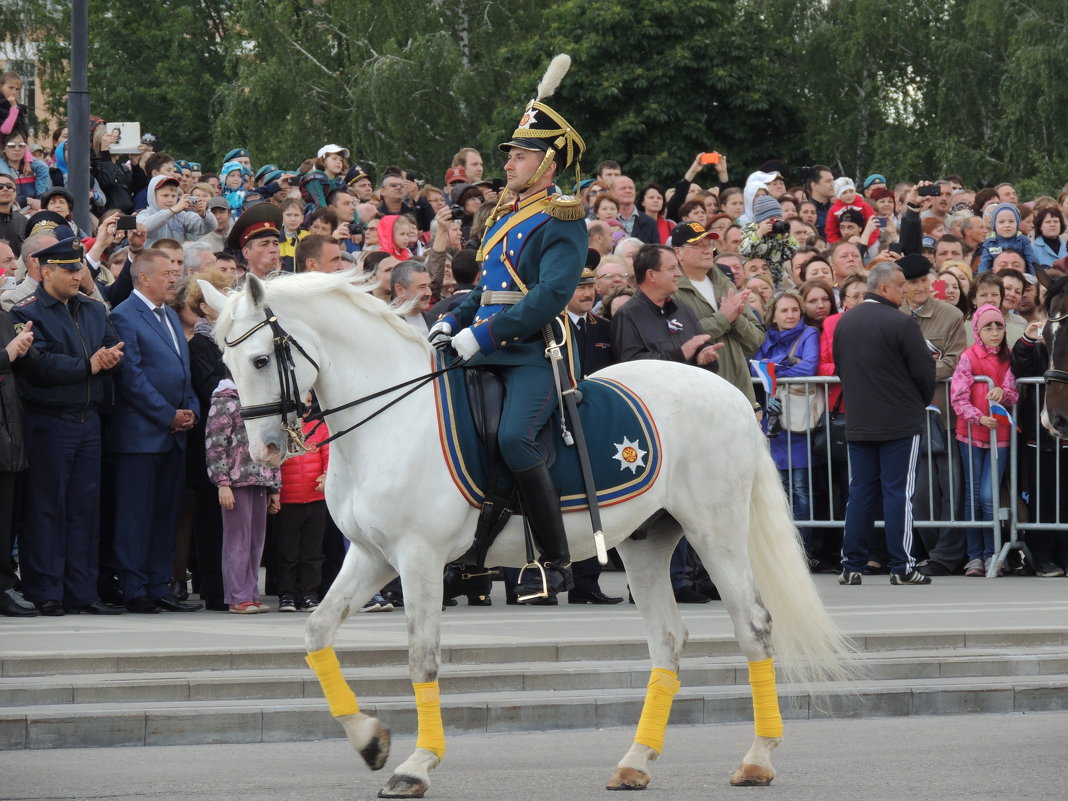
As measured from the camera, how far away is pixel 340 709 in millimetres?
8109

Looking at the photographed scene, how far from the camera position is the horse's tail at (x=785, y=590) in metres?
8.88

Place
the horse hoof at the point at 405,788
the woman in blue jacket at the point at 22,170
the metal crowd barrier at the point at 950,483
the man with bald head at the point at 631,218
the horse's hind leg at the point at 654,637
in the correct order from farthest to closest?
1. the man with bald head at the point at 631,218
2. the woman in blue jacket at the point at 22,170
3. the metal crowd barrier at the point at 950,483
4. the horse's hind leg at the point at 654,637
5. the horse hoof at the point at 405,788

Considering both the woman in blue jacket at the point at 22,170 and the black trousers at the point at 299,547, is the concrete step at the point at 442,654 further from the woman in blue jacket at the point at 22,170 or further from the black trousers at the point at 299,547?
the woman in blue jacket at the point at 22,170

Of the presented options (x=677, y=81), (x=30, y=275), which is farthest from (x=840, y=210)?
(x=677, y=81)

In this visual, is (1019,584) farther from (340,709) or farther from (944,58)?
(944,58)

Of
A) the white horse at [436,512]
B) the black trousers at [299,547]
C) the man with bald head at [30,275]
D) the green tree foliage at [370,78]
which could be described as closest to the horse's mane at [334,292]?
the white horse at [436,512]

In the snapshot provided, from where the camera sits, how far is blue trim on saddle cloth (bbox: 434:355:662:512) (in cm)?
820

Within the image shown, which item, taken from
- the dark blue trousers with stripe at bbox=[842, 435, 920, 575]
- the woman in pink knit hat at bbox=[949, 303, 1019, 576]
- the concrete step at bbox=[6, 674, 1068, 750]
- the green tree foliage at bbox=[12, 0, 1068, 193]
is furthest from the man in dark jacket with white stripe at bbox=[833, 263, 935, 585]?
the green tree foliage at bbox=[12, 0, 1068, 193]

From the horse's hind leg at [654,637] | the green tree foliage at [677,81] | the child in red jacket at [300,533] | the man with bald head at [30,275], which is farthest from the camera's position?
the green tree foliage at [677,81]

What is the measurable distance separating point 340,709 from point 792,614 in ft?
7.53

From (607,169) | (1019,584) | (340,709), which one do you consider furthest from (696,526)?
→ (607,169)

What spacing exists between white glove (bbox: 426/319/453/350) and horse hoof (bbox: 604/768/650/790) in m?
2.08

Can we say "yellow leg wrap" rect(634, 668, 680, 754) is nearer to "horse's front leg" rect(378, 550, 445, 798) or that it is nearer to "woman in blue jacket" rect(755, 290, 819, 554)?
"horse's front leg" rect(378, 550, 445, 798)

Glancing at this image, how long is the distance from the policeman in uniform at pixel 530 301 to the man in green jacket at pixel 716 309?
16.2 ft
